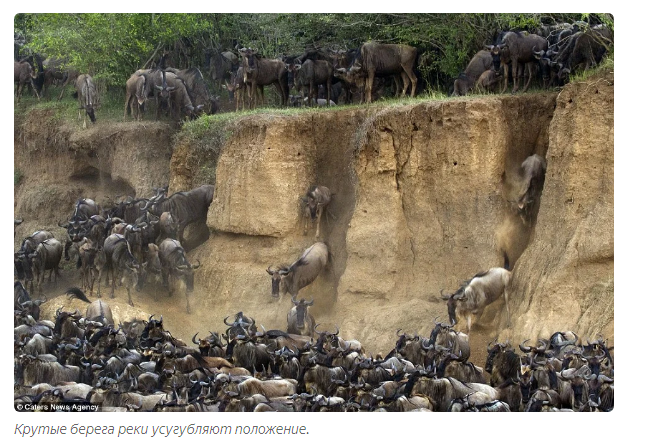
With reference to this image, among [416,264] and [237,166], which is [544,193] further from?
[237,166]

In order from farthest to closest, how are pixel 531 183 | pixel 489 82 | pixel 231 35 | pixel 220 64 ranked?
pixel 231 35 < pixel 220 64 < pixel 489 82 < pixel 531 183

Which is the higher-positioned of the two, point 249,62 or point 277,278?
point 249,62

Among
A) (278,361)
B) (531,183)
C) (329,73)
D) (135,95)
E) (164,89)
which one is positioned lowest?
(278,361)

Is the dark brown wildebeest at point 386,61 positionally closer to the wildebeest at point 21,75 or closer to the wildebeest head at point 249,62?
the wildebeest head at point 249,62

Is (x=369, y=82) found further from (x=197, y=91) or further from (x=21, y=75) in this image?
(x=21, y=75)

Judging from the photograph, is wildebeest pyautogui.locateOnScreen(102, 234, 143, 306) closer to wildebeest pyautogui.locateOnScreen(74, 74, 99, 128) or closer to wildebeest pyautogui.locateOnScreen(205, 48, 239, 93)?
wildebeest pyautogui.locateOnScreen(74, 74, 99, 128)

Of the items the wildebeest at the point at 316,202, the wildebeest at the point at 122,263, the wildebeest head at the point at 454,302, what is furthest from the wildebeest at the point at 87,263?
the wildebeest head at the point at 454,302

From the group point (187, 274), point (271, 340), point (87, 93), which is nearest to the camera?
point (271, 340)

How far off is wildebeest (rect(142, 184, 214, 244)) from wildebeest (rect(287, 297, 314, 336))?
16.5 ft

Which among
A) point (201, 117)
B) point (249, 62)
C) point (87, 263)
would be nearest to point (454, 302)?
point (87, 263)

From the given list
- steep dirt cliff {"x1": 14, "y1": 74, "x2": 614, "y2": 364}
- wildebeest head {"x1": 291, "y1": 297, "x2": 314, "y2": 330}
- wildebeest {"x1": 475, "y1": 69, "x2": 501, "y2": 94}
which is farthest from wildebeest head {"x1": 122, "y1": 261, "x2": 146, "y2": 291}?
wildebeest {"x1": 475, "y1": 69, "x2": 501, "y2": 94}

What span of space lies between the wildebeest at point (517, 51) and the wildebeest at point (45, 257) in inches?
454

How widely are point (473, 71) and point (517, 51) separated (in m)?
1.72

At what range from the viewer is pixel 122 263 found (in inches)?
998
